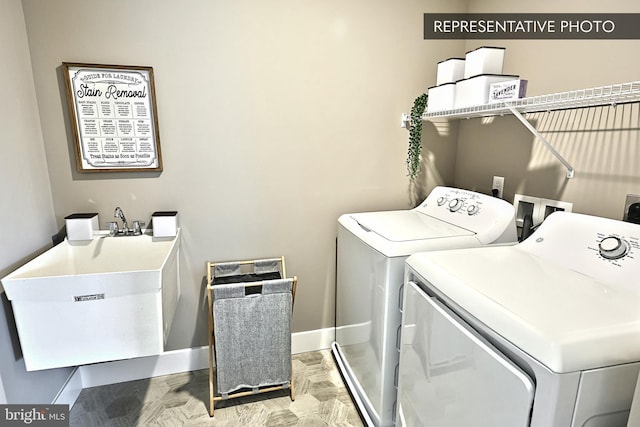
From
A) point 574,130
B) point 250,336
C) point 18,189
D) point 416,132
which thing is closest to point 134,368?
point 250,336

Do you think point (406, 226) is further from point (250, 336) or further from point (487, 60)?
point (250, 336)

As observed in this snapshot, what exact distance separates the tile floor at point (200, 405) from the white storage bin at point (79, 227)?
36.3 inches

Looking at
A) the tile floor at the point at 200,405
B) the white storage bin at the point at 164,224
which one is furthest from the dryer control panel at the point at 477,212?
the white storage bin at the point at 164,224

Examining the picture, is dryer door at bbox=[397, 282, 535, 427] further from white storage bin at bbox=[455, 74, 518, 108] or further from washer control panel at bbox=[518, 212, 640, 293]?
white storage bin at bbox=[455, 74, 518, 108]

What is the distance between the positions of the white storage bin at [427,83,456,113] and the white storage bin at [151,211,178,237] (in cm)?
159

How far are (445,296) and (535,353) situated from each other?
329mm

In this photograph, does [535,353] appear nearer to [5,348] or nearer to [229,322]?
[229,322]

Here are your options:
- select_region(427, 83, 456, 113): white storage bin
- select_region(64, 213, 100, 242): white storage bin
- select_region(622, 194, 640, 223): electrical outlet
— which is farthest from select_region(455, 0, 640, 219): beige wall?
select_region(64, 213, 100, 242): white storage bin

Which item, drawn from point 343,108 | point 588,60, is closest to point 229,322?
point 343,108

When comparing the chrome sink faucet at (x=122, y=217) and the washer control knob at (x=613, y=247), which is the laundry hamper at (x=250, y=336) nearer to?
the chrome sink faucet at (x=122, y=217)

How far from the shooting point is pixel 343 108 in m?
2.08

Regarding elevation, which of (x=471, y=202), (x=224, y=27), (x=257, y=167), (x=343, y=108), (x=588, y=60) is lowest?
(x=471, y=202)

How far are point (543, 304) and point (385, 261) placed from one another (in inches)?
25.4

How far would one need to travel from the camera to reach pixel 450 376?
3.35 feet
